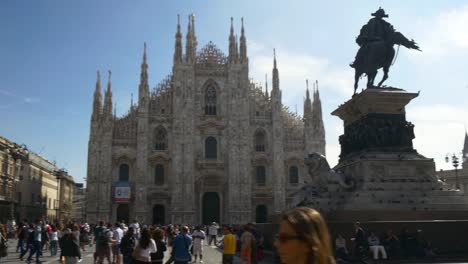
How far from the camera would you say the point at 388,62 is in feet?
45.5

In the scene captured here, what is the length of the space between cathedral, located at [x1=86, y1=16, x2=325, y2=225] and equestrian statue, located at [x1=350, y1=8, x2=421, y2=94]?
1331 inches

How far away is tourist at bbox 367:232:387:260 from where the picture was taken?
402 inches

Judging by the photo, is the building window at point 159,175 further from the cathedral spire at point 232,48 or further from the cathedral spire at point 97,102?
the cathedral spire at point 232,48

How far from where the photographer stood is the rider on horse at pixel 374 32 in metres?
13.8

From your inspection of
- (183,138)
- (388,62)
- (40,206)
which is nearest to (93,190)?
(183,138)

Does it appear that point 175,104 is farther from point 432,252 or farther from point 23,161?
point 432,252

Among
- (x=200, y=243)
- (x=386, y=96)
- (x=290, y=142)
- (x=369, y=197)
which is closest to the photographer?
(x=369, y=197)

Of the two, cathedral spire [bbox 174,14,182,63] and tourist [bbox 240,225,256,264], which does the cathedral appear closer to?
cathedral spire [bbox 174,14,182,63]

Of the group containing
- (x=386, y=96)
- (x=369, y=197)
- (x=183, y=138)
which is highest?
(x=183, y=138)

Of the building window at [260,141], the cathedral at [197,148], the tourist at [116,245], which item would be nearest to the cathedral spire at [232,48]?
the cathedral at [197,148]

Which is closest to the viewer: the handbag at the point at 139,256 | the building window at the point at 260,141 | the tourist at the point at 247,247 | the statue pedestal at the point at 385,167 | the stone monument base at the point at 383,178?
the handbag at the point at 139,256

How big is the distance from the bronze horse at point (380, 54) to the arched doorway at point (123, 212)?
37.2m

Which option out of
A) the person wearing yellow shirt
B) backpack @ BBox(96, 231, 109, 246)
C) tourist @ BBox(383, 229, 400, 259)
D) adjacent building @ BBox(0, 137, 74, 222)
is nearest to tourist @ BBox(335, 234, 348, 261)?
tourist @ BBox(383, 229, 400, 259)

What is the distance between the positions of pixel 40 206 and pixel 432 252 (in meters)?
53.9
